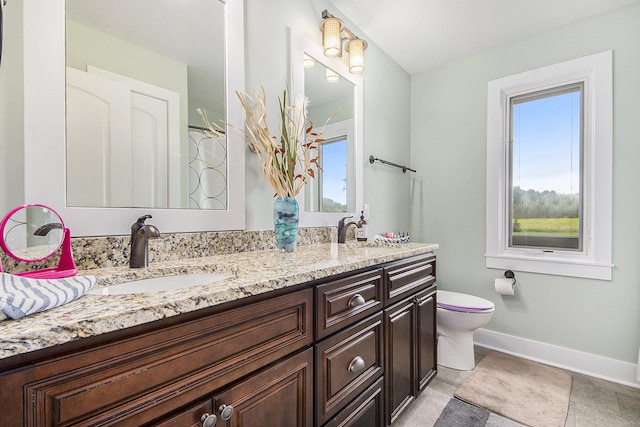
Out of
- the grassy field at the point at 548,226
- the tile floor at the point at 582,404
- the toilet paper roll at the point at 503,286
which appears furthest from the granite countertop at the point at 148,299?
the grassy field at the point at 548,226

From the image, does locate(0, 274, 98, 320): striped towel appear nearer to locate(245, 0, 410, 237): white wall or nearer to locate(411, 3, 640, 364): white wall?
locate(245, 0, 410, 237): white wall

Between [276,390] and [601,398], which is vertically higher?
[276,390]

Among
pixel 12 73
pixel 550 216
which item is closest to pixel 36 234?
pixel 12 73

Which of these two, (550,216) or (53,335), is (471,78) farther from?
(53,335)

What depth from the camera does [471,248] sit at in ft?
8.45

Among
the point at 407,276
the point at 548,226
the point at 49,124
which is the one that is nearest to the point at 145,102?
the point at 49,124

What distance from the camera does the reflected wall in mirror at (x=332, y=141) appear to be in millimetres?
1810

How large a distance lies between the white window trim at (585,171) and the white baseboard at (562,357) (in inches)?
21.8

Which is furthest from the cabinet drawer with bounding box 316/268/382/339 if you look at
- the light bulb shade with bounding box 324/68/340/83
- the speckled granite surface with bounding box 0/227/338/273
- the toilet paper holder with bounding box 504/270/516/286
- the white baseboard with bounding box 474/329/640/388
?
the white baseboard with bounding box 474/329/640/388

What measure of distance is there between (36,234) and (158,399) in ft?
1.94

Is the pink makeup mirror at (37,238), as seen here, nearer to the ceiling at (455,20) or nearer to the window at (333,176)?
the window at (333,176)

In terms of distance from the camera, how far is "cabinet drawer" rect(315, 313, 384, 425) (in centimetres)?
97

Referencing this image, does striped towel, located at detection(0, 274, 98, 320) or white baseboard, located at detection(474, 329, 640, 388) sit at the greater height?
striped towel, located at detection(0, 274, 98, 320)

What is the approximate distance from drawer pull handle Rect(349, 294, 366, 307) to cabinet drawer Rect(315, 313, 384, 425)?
85mm
